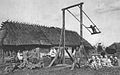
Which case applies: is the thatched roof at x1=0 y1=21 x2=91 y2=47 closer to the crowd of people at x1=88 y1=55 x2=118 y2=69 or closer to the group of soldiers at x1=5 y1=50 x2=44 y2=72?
the group of soldiers at x1=5 y1=50 x2=44 y2=72

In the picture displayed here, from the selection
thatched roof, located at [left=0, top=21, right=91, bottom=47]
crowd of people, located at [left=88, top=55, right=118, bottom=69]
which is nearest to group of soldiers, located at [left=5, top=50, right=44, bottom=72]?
crowd of people, located at [left=88, top=55, right=118, bottom=69]

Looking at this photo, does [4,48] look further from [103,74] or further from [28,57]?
[103,74]

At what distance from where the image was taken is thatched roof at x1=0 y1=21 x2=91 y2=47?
69.6 ft

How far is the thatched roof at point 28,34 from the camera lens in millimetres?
21203

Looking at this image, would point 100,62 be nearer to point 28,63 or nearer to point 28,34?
point 28,63

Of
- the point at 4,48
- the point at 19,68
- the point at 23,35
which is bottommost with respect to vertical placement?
the point at 19,68

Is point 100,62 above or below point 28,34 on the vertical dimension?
below

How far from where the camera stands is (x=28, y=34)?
23.6 m

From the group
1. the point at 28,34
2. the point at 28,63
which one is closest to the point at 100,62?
the point at 28,63

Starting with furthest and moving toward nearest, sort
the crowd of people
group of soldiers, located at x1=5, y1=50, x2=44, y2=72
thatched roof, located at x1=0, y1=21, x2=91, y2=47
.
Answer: thatched roof, located at x1=0, y1=21, x2=91, y2=47
group of soldiers, located at x1=5, y1=50, x2=44, y2=72
the crowd of people

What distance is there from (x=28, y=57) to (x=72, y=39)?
16.2 meters

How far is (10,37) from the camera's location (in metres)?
21.0

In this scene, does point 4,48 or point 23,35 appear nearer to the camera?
point 4,48

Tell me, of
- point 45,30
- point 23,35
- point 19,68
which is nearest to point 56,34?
point 45,30
